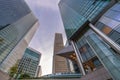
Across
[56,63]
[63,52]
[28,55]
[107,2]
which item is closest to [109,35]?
[107,2]

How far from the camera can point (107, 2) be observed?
107 ft

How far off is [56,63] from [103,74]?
16985 centimetres

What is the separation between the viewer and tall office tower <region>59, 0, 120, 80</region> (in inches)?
498

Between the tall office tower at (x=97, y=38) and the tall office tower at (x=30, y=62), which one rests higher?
the tall office tower at (x=30, y=62)

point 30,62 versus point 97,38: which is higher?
point 30,62

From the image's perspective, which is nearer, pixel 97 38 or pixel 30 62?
pixel 97 38

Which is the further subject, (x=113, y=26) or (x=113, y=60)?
(x=113, y=26)

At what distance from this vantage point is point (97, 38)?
1622 cm

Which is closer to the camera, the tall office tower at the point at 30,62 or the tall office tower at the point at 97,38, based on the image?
the tall office tower at the point at 97,38

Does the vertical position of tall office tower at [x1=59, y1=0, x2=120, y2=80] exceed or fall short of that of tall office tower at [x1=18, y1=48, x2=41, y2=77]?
it falls short

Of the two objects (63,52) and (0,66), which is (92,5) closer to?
(63,52)

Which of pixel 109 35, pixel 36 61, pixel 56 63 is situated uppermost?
pixel 56 63

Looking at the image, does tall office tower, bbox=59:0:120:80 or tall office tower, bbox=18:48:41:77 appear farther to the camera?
tall office tower, bbox=18:48:41:77

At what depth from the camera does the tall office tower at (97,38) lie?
12645 millimetres
